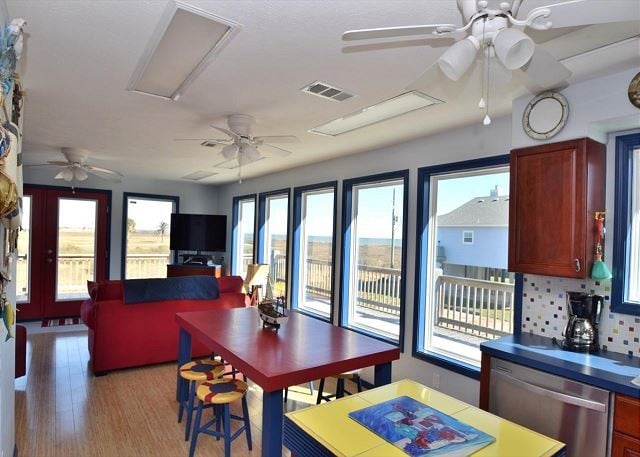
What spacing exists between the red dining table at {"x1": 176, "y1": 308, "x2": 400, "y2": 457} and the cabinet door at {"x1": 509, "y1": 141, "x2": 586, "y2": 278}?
1.09m

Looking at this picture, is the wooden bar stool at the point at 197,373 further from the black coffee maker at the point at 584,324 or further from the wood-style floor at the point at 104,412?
the black coffee maker at the point at 584,324

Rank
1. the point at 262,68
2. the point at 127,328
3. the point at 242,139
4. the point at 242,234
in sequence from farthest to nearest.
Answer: the point at 242,234
the point at 127,328
the point at 242,139
the point at 262,68

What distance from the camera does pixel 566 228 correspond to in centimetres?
231

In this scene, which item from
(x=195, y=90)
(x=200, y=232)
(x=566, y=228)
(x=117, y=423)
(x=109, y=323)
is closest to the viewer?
(x=566, y=228)

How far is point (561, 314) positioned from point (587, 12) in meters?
2.00

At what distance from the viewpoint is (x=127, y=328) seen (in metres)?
4.09

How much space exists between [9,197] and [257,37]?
4.29 feet


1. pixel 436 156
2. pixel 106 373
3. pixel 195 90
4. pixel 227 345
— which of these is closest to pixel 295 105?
pixel 195 90

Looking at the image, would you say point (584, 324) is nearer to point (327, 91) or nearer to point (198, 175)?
point (327, 91)

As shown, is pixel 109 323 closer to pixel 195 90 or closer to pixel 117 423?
pixel 117 423

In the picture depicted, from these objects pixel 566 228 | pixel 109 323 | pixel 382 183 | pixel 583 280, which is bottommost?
pixel 109 323

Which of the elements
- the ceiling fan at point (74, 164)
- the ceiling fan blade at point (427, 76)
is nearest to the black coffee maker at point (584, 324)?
the ceiling fan blade at point (427, 76)

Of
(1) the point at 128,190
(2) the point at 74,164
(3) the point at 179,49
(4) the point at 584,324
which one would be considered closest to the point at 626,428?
(4) the point at 584,324

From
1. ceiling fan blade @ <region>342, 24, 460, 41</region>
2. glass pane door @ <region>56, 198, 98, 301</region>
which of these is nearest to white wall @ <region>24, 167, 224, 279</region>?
glass pane door @ <region>56, 198, 98, 301</region>
